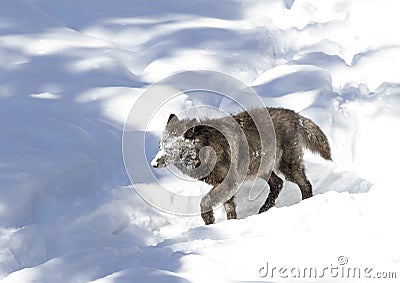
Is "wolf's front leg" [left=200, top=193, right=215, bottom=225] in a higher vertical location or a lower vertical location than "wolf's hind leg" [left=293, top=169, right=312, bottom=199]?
lower

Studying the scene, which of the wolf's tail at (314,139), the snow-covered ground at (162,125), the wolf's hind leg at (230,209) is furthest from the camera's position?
the wolf's tail at (314,139)

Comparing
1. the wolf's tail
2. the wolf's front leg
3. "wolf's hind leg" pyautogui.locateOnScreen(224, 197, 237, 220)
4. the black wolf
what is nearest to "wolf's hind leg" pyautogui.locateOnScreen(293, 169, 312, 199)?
the black wolf

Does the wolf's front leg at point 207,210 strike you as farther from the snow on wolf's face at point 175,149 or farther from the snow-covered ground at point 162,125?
the snow on wolf's face at point 175,149

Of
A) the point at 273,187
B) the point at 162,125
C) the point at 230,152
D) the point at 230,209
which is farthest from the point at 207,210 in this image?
the point at 162,125

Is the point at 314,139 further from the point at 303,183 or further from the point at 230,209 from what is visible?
the point at 230,209

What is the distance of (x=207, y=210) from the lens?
684 centimetres

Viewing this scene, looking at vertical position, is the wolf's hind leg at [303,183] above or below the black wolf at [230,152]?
below

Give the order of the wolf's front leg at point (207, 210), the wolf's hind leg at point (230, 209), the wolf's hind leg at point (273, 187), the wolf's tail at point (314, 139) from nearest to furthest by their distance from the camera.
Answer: the wolf's front leg at point (207, 210), the wolf's hind leg at point (230, 209), the wolf's tail at point (314, 139), the wolf's hind leg at point (273, 187)

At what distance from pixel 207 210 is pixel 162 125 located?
2.11 m

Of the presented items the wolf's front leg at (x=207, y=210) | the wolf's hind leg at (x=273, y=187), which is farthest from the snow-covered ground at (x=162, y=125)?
the wolf's hind leg at (x=273, y=187)

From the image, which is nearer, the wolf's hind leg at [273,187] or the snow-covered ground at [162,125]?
the snow-covered ground at [162,125]

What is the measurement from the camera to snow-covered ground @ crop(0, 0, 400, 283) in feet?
16.1

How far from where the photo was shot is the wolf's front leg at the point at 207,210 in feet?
22.3

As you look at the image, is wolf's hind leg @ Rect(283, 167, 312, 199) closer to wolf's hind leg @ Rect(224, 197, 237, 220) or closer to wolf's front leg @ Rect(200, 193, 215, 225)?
wolf's hind leg @ Rect(224, 197, 237, 220)
